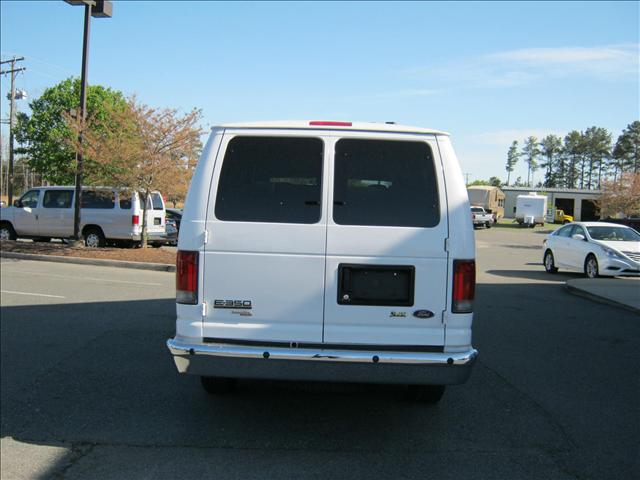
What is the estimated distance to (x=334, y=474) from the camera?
4.11 m

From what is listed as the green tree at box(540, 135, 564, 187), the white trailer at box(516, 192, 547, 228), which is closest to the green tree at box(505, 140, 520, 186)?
the green tree at box(540, 135, 564, 187)

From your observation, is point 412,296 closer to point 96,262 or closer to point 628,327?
point 628,327

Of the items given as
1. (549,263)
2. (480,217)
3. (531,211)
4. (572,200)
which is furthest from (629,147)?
(549,263)

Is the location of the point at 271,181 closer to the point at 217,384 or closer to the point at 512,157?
the point at 217,384

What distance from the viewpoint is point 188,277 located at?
432 centimetres

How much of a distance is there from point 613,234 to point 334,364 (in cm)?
1371

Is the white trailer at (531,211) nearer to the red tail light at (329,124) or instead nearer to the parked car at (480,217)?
the parked car at (480,217)

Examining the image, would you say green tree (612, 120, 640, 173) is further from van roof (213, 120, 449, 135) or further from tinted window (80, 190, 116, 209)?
van roof (213, 120, 449, 135)

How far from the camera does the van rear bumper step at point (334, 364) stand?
4164mm

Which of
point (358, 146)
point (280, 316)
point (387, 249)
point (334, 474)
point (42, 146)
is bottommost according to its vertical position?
point (334, 474)

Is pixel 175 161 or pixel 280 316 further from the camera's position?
pixel 175 161

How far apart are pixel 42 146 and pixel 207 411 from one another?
41.7 metres

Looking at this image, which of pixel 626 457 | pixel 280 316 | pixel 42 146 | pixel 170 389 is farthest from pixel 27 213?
pixel 42 146

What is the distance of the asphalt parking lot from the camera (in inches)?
169
